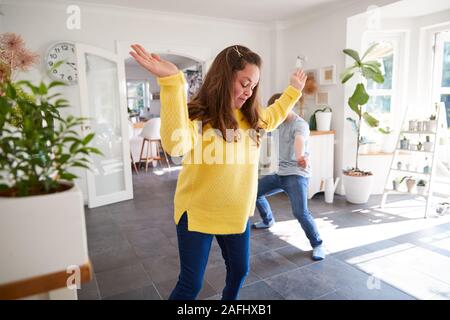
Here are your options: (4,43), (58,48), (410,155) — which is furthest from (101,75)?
(410,155)

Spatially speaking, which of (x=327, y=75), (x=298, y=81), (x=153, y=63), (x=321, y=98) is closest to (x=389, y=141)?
(x=321, y=98)

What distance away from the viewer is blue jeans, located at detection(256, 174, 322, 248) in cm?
256

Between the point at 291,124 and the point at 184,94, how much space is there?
71.7 inches

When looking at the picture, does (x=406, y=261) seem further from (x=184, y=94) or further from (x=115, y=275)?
(x=184, y=94)

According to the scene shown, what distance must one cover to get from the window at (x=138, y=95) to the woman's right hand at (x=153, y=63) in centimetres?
1066

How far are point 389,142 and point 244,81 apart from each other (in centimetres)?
410

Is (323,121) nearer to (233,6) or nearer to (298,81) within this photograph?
(233,6)

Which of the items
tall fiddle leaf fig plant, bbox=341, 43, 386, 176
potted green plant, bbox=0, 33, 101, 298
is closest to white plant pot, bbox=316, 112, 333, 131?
tall fiddle leaf fig plant, bbox=341, 43, 386, 176

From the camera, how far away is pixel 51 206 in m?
0.74

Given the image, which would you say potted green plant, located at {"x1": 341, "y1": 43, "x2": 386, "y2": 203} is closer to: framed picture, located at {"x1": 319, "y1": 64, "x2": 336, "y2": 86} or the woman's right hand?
framed picture, located at {"x1": 319, "y1": 64, "x2": 336, "y2": 86}

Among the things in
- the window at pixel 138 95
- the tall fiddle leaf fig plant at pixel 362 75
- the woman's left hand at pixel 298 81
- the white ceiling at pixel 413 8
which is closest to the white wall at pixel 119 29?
the tall fiddle leaf fig plant at pixel 362 75

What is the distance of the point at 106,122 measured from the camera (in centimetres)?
429

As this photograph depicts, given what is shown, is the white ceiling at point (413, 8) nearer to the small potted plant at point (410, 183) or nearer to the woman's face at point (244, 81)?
the small potted plant at point (410, 183)

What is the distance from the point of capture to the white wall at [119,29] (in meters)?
3.71
